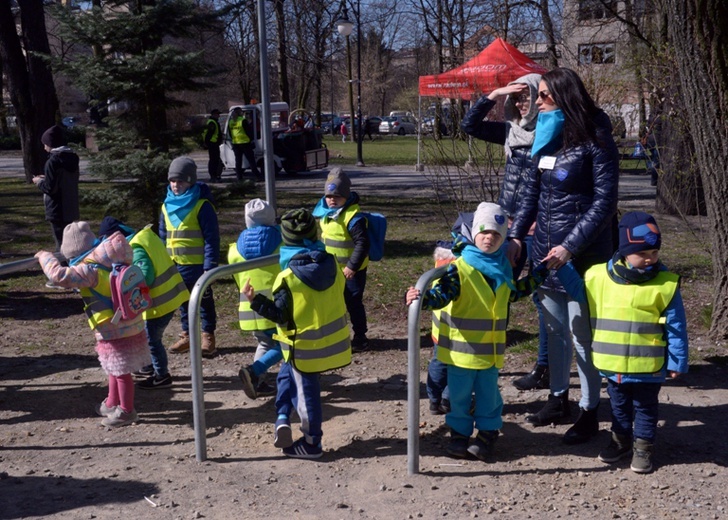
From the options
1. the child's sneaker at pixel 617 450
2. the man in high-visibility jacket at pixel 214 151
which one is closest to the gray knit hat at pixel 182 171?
the child's sneaker at pixel 617 450

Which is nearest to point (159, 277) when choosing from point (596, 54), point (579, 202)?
point (579, 202)

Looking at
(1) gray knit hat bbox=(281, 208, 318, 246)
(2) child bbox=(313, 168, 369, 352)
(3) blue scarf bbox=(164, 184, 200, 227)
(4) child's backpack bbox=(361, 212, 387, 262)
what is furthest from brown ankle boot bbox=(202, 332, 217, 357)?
(1) gray knit hat bbox=(281, 208, 318, 246)

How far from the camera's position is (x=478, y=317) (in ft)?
14.1

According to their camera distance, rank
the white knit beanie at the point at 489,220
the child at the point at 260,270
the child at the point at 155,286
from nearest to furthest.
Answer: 1. the white knit beanie at the point at 489,220
2. the child at the point at 260,270
3. the child at the point at 155,286

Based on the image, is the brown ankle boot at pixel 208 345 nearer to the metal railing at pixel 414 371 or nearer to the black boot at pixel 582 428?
the metal railing at pixel 414 371

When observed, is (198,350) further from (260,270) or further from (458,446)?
(458,446)

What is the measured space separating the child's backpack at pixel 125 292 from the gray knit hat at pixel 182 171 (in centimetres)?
128

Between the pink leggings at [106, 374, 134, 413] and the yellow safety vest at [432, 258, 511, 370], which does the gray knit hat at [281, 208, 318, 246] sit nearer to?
the yellow safety vest at [432, 258, 511, 370]

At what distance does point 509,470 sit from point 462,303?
91cm

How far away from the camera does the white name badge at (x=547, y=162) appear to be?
4.58 metres

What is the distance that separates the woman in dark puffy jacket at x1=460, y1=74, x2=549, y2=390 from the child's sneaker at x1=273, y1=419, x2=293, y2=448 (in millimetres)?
1657

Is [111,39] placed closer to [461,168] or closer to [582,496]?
[461,168]

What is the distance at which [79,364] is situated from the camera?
21.4ft

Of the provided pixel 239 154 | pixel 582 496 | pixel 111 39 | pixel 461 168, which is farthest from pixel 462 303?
pixel 239 154
